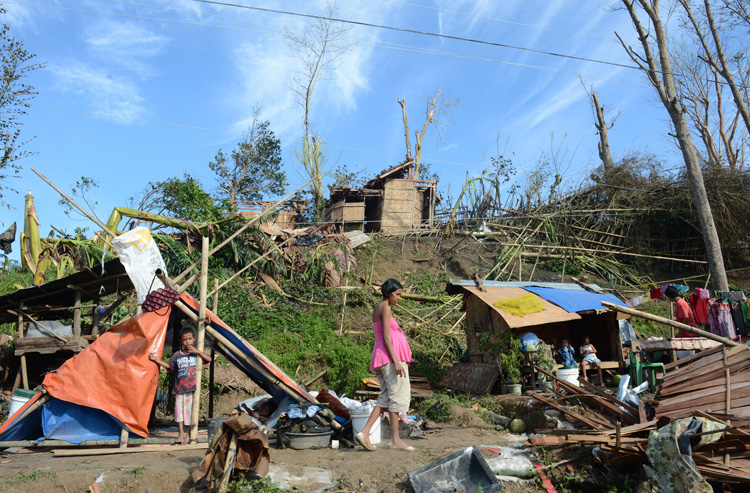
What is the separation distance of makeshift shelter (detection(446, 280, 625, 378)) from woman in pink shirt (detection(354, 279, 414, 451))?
3.25 meters

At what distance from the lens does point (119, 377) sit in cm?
570

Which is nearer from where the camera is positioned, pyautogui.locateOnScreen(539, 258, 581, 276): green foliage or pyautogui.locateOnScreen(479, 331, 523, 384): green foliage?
pyautogui.locateOnScreen(479, 331, 523, 384): green foliage

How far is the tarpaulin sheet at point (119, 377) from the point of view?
5633 mm

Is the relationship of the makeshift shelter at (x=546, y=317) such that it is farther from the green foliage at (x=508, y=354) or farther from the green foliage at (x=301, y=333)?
the green foliage at (x=301, y=333)

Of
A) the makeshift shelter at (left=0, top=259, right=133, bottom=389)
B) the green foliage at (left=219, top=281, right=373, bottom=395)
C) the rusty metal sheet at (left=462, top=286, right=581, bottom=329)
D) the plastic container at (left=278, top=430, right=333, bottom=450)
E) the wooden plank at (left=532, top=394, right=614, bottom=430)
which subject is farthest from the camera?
the green foliage at (left=219, top=281, right=373, bottom=395)

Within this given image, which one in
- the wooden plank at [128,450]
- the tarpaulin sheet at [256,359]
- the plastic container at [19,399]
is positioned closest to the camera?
the wooden plank at [128,450]

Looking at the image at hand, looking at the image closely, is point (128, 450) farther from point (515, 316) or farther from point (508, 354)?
point (515, 316)

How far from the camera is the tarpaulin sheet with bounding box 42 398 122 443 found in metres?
5.66

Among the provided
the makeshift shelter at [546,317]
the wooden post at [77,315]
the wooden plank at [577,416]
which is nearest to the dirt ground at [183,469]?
the wooden plank at [577,416]

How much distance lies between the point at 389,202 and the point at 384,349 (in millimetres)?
15044

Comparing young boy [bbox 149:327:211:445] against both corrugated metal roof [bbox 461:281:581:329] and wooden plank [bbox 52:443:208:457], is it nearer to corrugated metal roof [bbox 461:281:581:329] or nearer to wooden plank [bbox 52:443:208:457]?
wooden plank [bbox 52:443:208:457]

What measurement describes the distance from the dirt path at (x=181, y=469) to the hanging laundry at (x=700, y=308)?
196 inches

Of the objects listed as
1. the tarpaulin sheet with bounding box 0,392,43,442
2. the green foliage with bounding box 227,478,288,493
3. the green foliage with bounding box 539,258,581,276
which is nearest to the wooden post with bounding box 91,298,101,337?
the tarpaulin sheet with bounding box 0,392,43,442

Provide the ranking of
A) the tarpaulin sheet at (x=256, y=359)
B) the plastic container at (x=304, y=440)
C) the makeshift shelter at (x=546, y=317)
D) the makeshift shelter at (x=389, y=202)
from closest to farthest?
1. the plastic container at (x=304, y=440)
2. the tarpaulin sheet at (x=256, y=359)
3. the makeshift shelter at (x=546, y=317)
4. the makeshift shelter at (x=389, y=202)
